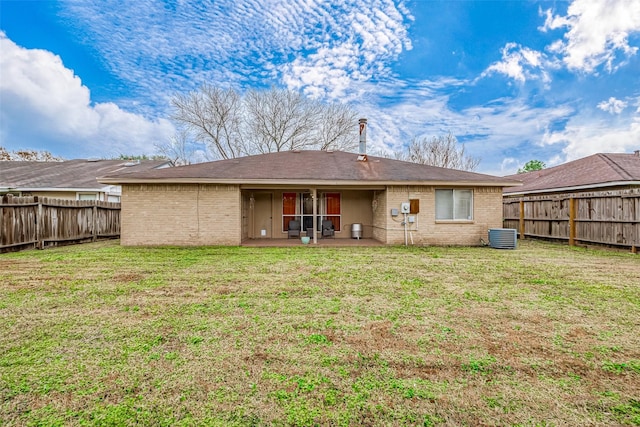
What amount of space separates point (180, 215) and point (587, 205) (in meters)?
13.8

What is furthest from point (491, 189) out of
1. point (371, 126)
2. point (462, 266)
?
point (371, 126)

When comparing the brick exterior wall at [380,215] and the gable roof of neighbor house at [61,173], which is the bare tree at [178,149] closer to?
the gable roof of neighbor house at [61,173]

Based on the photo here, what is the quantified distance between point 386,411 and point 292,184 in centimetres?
913

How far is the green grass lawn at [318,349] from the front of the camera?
7.07 feet

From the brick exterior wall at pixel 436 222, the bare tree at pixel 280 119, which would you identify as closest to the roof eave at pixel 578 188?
the brick exterior wall at pixel 436 222

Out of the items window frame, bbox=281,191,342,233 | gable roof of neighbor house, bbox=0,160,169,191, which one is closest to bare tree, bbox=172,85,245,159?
gable roof of neighbor house, bbox=0,160,169,191

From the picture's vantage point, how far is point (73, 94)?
→ 16.7 metres

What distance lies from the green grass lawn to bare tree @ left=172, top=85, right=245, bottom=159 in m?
A: 23.3

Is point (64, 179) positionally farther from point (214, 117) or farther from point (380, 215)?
point (380, 215)

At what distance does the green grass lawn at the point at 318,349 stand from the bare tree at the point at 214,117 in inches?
917

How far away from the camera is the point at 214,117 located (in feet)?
89.9

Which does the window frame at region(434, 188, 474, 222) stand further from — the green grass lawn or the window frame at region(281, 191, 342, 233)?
the green grass lawn

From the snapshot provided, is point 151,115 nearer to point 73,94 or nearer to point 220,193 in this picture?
point 73,94

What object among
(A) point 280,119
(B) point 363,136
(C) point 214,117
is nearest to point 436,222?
(B) point 363,136
